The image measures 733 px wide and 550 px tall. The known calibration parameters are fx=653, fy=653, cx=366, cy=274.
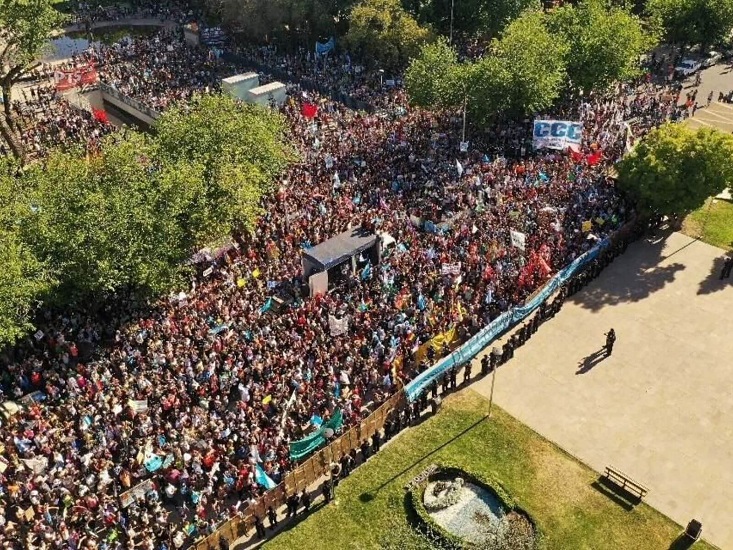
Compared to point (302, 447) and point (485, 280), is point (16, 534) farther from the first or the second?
point (485, 280)

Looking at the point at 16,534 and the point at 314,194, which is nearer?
the point at 16,534

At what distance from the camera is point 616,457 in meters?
23.9

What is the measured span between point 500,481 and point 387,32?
4223 centimetres

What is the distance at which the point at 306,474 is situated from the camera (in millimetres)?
22797

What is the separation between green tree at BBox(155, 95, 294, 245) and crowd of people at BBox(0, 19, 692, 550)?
2.02 meters

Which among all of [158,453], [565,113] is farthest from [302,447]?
[565,113]

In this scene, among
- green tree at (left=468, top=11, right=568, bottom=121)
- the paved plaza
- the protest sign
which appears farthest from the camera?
green tree at (left=468, top=11, right=568, bottom=121)

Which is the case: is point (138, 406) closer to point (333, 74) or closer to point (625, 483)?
point (625, 483)

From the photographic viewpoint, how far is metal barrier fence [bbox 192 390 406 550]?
2083 cm

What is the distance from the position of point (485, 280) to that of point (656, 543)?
1317 cm

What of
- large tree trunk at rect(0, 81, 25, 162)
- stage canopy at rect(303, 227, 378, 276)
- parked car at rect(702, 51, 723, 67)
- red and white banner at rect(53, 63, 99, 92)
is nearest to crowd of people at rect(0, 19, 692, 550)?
stage canopy at rect(303, 227, 378, 276)

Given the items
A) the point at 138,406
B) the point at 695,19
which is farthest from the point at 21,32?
the point at 695,19

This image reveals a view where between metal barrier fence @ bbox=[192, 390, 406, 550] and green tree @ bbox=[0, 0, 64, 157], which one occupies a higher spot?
green tree @ bbox=[0, 0, 64, 157]

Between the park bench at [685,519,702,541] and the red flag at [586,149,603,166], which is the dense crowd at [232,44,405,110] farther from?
the park bench at [685,519,702,541]
